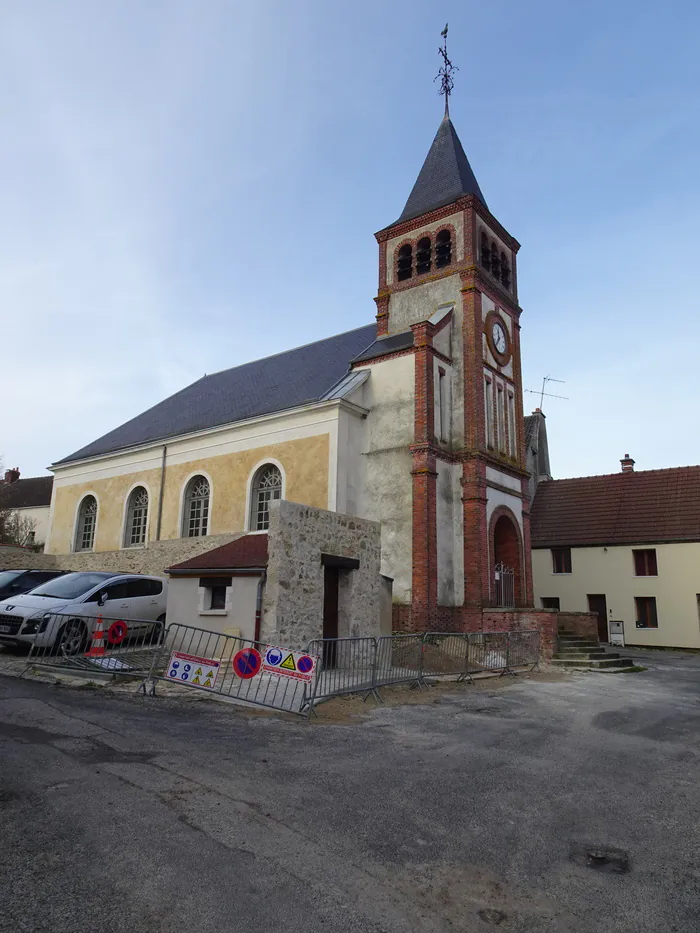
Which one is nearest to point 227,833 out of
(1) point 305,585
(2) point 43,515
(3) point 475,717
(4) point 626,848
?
(4) point 626,848

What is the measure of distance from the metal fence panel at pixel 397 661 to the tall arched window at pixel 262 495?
866 cm

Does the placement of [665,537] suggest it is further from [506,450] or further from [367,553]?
[367,553]

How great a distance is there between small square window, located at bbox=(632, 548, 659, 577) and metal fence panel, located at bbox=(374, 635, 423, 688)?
17166 mm

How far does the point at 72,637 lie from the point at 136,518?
14049 millimetres

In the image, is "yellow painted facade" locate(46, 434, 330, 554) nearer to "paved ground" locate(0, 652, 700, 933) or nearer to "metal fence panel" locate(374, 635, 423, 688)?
"metal fence panel" locate(374, 635, 423, 688)

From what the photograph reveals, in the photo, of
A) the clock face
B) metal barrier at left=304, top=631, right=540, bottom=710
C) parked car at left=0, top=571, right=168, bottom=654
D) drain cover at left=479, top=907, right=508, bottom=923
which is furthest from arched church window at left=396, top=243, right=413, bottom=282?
drain cover at left=479, top=907, right=508, bottom=923

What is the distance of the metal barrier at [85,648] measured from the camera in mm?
11133

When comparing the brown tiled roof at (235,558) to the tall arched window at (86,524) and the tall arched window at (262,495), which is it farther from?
the tall arched window at (86,524)

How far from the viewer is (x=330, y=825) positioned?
462 cm

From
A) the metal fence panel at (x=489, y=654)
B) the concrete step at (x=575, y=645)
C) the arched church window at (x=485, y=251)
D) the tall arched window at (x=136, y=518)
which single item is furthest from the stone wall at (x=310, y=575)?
the tall arched window at (x=136, y=518)

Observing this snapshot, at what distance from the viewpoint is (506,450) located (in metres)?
22.5

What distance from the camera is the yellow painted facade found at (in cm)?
1994

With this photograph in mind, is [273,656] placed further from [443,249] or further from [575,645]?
[443,249]

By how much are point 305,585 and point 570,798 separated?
23.9 feet
